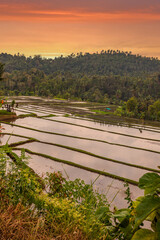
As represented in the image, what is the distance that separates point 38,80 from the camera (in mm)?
83188

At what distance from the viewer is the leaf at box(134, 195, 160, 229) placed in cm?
170

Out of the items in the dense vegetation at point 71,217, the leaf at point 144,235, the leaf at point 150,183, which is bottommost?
the dense vegetation at point 71,217

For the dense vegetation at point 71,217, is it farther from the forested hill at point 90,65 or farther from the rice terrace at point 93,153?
the forested hill at point 90,65

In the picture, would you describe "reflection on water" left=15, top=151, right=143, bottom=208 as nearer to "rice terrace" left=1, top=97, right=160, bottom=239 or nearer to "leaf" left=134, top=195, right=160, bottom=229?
"rice terrace" left=1, top=97, right=160, bottom=239

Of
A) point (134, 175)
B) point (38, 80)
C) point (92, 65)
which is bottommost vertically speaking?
point (134, 175)

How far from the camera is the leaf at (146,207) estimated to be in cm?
170

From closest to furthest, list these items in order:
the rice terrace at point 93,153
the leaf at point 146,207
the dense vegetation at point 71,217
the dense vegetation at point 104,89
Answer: the leaf at point 146,207 < the dense vegetation at point 71,217 < the rice terrace at point 93,153 < the dense vegetation at point 104,89

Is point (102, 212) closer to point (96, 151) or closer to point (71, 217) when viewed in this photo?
point (71, 217)

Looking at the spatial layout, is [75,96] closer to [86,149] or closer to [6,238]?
[86,149]

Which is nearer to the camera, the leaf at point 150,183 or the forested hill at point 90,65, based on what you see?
the leaf at point 150,183

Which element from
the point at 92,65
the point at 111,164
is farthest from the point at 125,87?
the point at 92,65

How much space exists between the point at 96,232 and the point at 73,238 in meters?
0.42

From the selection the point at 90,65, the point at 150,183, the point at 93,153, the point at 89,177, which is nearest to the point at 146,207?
the point at 150,183

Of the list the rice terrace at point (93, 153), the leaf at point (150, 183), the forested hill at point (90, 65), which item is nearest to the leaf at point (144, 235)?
the leaf at point (150, 183)
